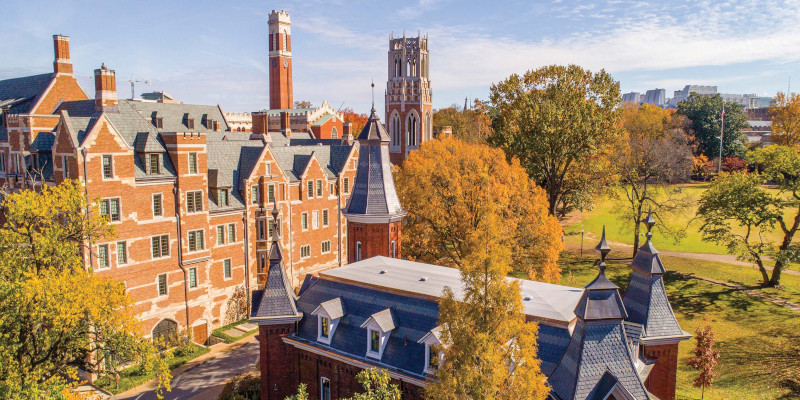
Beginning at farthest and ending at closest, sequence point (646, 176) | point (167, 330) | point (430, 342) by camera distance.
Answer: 1. point (646, 176)
2. point (167, 330)
3. point (430, 342)

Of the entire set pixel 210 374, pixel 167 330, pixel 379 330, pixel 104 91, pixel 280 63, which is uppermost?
pixel 280 63

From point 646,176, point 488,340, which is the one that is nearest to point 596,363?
point 488,340

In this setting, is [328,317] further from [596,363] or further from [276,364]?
[596,363]

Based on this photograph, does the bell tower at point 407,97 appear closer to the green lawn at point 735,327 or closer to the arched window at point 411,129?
the arched window at point 411,129

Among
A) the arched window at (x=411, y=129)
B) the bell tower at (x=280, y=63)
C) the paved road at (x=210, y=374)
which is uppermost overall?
the bell tower at (x=280, y=63)

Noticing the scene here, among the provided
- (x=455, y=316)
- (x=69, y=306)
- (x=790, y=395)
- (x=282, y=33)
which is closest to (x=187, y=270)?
(x=69, y=306)

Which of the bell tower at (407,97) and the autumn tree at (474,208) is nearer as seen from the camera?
the autumn tree at (474,208)

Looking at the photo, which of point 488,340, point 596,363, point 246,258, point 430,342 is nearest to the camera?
point 488,340

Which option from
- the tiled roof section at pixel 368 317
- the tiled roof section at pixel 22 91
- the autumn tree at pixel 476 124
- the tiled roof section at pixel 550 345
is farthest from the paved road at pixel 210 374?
the autumn tree at pixel 476 124
